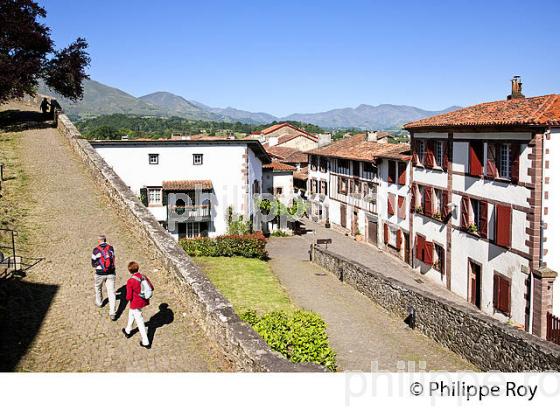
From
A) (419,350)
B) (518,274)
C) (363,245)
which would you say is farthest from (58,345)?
(363,245)

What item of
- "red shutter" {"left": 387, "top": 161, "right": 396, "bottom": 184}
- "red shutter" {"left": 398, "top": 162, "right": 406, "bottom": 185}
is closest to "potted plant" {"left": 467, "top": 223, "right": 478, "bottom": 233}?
"red shutter" {"left": 398, "top": 162, "right": 406, "bottom": 185}

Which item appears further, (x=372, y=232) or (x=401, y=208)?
(x=372, y=232)

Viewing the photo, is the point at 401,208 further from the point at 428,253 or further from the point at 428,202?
the point at 428,253

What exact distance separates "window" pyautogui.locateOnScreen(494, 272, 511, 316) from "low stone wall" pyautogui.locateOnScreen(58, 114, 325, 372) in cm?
1449

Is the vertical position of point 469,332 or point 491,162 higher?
point 491,162

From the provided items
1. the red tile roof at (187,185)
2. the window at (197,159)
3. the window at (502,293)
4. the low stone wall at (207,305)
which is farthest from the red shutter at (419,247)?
the low stone wall at (207,305)

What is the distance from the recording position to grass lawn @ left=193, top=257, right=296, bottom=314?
17.9 meters

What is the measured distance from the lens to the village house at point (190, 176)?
32.6m

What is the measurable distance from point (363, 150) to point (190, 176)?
573 inches

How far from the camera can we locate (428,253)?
1108 inches

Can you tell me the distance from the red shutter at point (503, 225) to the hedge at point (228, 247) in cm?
1194

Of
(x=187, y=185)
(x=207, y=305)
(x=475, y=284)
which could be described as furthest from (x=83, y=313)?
(x=187, y=185)

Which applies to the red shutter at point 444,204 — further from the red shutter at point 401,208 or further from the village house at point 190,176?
the village house at point 190,176
